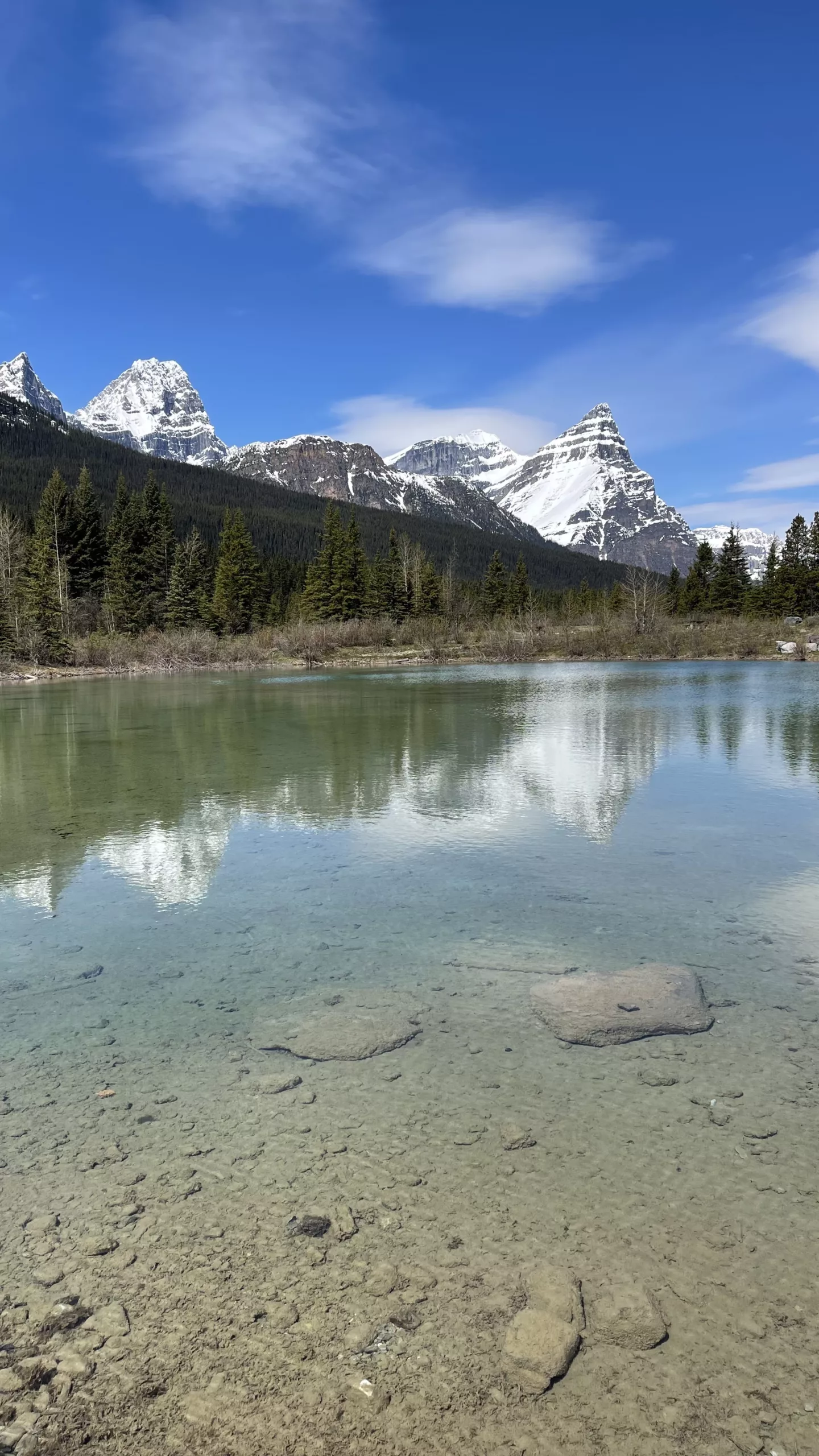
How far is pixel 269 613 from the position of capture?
83.8 meters

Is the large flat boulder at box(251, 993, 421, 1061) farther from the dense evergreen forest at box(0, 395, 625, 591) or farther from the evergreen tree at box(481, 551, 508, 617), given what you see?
the dense evergreen forest at box(0, 395, 625, 591)

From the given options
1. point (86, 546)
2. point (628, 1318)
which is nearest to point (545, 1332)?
point (628, 1318)

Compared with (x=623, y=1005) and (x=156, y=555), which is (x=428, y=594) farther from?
(x=623, y=1005)

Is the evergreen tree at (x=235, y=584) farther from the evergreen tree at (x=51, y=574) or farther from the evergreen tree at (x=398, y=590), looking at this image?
the evergreen tree at (x=51, y=574)

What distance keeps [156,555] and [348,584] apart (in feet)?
61.0

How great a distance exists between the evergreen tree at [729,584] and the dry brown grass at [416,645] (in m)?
14.1

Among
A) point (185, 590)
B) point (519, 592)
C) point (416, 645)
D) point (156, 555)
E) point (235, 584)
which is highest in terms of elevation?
point (156, 555)

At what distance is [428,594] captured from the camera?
274 ft

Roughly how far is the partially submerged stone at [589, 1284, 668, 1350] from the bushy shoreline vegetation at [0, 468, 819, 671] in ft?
173

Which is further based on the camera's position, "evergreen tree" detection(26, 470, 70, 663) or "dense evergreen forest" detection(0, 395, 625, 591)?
"dense evergreen forest" detection(0, 395, 625, 591)

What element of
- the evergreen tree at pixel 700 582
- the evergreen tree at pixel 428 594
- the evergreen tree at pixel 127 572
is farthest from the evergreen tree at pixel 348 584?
the evergreen tree at pixel 700 582

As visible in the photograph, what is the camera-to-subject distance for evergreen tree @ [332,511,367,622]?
79.2 m

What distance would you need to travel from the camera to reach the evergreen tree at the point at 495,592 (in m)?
93.9

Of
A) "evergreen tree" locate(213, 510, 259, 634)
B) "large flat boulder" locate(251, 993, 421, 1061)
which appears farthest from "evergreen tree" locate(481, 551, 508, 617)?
"large flat boulder" locate(251, 993, 421, 1061)
